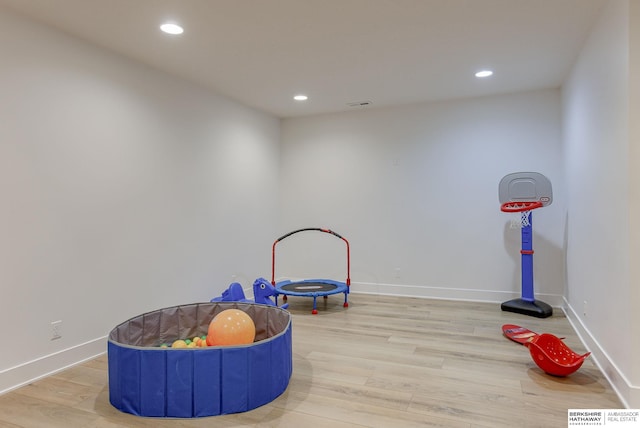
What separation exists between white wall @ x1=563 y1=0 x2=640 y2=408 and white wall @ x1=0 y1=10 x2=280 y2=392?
385 centimetres

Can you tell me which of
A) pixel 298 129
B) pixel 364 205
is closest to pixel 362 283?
pixel 364 205

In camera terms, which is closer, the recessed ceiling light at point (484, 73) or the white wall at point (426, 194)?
the recessed ceiling light at point (484, 73)

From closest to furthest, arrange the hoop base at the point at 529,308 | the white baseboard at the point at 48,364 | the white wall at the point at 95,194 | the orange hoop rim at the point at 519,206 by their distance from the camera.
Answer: the white baseboard at the point at 48,364
the white wall at the point at 95,194
the hoop base at the point at 529,308
the orange hoop rim at the point at 519,206

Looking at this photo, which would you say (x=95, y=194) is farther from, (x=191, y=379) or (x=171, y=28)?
(x=191, y=379)

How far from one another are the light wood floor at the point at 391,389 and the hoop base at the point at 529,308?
0.35 m

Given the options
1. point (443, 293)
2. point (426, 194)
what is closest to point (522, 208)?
point (426, 194)

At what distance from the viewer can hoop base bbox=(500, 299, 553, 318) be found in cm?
443

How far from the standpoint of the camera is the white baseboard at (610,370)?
235 cm

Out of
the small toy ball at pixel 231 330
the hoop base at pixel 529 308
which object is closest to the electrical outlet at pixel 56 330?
the small toy ball at pixel 231 330

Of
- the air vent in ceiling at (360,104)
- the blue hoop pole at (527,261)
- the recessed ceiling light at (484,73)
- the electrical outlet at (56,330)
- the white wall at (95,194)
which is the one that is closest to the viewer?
the white wall at (95,194)

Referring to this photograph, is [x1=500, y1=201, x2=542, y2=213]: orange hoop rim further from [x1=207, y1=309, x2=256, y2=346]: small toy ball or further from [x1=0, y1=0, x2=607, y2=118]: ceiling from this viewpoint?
[x1=207, y1=309, x2=256, y2=346]: small toy ball

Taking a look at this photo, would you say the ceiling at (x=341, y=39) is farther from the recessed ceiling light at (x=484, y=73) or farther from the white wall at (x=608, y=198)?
the white wall at (x=608, y=198)

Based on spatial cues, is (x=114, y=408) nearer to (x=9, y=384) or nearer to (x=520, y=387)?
(x=9, y=384)

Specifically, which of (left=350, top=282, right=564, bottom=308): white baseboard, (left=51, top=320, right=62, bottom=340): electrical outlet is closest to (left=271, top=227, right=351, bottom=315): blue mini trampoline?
(left=350, top=282, right=564, bottom=308): white baseboard
